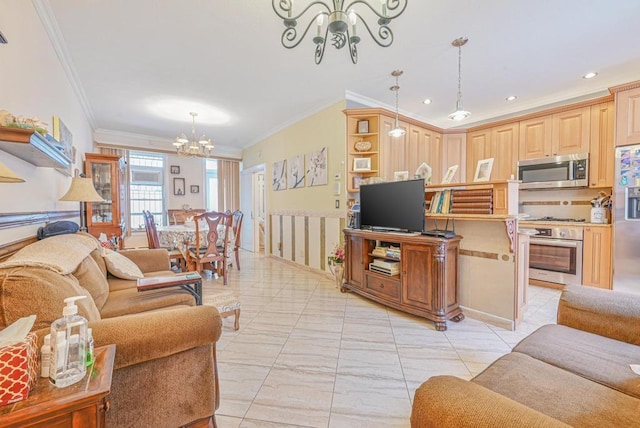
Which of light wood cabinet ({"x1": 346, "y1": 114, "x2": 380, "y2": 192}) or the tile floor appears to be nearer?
the tile floor

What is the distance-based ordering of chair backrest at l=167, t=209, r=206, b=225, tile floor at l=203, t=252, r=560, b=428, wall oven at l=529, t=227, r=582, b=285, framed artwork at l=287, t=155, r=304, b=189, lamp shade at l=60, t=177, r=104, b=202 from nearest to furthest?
tile floor at l=203, t=252, r=560, b=428 → lamp shade at l=60, t=177, r=104, b=202 → wall oven at l=529, t=227, r=582, b=285 → framed artwork at l=287, t=155, r=304, b=189 → chair backrest at l=167, t=209, r=206, b=225

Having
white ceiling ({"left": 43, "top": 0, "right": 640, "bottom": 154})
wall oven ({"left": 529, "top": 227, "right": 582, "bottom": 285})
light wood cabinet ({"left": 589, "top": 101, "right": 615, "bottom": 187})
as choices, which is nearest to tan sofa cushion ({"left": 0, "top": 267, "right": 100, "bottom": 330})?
white ceiling ({"left": 43, "top": 0, "right": 640, "bottom": 154})

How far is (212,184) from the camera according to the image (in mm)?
7047

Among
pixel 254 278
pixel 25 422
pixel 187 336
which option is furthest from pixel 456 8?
pixel 254 278

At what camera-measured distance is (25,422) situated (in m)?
0.70

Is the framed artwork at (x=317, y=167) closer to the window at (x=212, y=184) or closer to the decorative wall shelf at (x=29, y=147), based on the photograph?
the decorative wall shelf at (x=29, y=147)

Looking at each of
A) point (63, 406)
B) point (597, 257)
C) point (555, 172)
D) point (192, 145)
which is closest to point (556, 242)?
point (597, 257)

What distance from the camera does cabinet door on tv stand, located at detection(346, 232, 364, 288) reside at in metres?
3.34

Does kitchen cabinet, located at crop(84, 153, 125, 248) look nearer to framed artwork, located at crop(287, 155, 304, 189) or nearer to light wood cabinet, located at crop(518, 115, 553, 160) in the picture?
framed artwork, located at crop(287, 155, 304, 189)

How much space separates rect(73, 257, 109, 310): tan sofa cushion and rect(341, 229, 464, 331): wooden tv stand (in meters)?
2.44

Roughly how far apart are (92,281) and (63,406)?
1280 millimetres

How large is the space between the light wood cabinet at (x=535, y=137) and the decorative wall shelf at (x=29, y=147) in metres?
5.36

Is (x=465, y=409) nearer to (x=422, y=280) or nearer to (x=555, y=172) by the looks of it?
(x=422, y=280)

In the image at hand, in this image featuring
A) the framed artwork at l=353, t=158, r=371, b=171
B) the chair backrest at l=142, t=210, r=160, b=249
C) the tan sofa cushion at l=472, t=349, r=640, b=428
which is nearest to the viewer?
the tan sofa cushion at l=472, t=349, r=640, b=428
